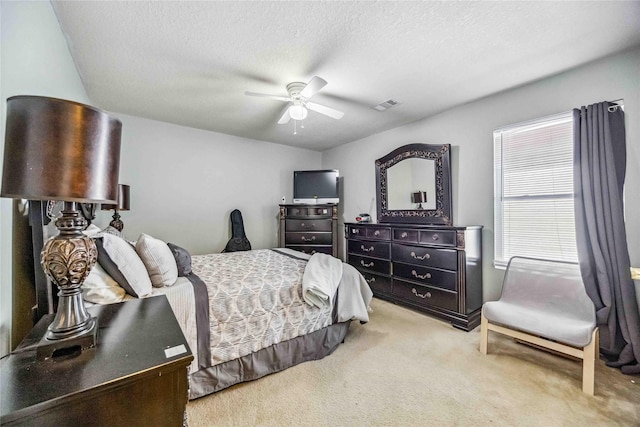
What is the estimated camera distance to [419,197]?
3.48 meters

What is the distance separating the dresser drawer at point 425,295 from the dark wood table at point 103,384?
8.91 feet

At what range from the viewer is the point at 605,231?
203cm

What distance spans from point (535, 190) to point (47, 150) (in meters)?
3.49

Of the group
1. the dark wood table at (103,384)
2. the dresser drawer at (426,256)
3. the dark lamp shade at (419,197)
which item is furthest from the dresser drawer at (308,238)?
the dark wood table at (103,384)

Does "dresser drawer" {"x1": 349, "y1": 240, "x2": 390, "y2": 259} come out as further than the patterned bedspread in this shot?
Yes

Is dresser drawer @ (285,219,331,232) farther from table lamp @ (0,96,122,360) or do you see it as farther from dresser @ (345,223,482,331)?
table lamp @ (0,96,122,360)

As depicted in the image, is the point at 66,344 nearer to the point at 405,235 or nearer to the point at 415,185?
the point at 405,235

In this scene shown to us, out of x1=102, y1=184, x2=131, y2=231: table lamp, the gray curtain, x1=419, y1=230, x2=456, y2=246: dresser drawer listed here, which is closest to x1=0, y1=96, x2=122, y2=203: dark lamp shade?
x1=102, y1=184, x2=131, y2=231: table lamp

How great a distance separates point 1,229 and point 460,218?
367cm

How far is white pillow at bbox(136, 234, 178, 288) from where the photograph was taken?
169 cm

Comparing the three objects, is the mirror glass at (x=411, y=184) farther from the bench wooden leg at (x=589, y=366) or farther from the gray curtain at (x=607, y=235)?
the bench wooden leg at (x=589, y=366)

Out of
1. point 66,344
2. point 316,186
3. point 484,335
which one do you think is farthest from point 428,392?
point 316,186

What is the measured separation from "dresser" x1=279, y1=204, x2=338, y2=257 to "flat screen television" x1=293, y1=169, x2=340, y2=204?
1.01 ft

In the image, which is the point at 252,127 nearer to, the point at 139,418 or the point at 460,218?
the point at 460,218
